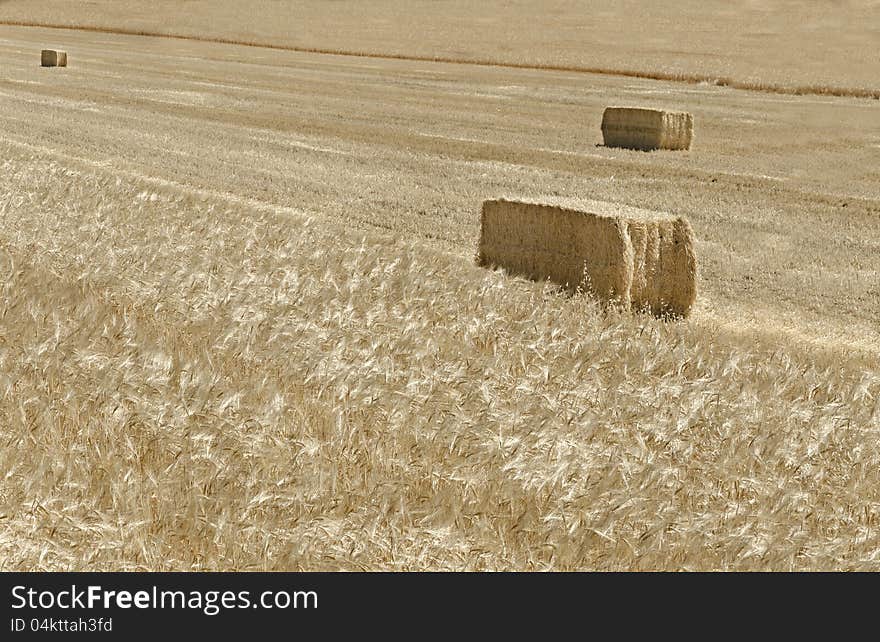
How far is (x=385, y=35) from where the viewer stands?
4619 cm

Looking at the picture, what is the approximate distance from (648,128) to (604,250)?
1158cm

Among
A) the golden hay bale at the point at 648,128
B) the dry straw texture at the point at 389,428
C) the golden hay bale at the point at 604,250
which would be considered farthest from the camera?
the golden hay bale at the point at 648,128

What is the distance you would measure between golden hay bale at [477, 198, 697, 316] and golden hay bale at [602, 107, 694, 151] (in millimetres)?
10628

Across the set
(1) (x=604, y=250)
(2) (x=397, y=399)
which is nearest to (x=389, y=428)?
(2) (x=397, y=399)

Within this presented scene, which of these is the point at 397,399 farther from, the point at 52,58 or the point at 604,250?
the point at 52,58

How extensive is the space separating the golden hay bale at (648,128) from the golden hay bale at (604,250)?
418 inches

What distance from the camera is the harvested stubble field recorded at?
12.7 feet

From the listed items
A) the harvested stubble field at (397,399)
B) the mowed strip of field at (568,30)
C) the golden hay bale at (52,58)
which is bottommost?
the golden hay bale at (52,58)

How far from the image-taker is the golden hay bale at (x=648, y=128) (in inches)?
771

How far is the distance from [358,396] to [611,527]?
5.08ft

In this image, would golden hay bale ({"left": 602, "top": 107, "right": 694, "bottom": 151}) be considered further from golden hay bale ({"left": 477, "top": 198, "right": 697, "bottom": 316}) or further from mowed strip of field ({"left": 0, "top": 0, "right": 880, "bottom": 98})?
mowed strip of field ({"left": 0, "top": 0, "right": 880, "bottom": 98})

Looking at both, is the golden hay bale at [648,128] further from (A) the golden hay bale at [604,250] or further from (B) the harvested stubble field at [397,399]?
(A) the golden hay bale at [604,250]

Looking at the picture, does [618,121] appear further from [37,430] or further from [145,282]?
[37,430]

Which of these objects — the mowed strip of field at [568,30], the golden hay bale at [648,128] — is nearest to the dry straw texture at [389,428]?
the golden hay bale at [648,128]
